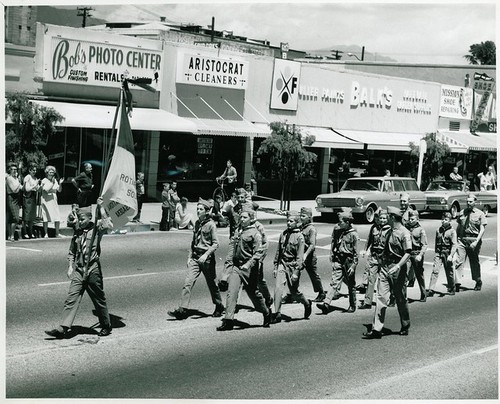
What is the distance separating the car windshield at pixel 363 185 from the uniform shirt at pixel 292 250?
50.3 feet

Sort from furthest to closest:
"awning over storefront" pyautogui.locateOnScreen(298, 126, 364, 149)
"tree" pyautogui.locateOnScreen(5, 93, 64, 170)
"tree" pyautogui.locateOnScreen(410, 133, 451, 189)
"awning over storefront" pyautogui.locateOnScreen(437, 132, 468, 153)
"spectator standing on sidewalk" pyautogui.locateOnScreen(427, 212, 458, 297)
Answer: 1. "awning over storefront" pyautogui.locateOnScreen(437, 132, 468, 153)
2. "tree" pyautogui.locateOnScreen(410, 133, 451, 189)
3. "awning over storefront" pyautogui.locateOnScreen(298, 126, 364, 149)
4. "tree" pyautogui.locateOnScreen(5, 93, 64, 170)
5. "spectator standing on sidewalk" pyautogui.locateOnScreen(427, 212, 458, 297)

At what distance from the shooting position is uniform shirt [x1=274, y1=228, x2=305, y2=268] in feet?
40.6

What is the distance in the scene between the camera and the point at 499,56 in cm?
1027

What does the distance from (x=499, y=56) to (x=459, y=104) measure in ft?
113

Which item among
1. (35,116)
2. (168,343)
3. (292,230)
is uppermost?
(35,116)

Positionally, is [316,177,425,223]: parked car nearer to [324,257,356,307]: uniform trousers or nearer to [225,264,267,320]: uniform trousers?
[324,257,356,307]: uniform trousers

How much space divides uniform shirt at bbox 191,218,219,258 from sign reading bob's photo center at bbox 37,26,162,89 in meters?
12.7

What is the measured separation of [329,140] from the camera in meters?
32.4

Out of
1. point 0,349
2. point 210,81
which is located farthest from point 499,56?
point 210,81

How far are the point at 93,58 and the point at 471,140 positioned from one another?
2302cm

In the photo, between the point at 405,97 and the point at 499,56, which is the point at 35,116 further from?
the point at 405,97

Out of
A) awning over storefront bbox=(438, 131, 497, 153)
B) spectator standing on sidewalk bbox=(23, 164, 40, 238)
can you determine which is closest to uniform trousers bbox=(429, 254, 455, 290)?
spectator standing on sidewalk bbox=(23, 164, 40, 238)

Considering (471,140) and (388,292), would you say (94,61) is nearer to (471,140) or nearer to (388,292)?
(388,292)

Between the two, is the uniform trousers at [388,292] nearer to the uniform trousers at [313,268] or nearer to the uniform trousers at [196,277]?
the uniform trousers at [313,268]
